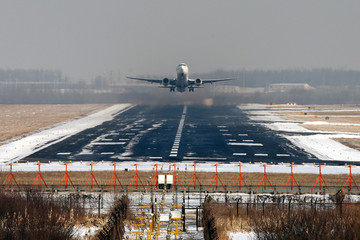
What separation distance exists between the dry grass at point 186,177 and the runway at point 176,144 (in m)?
8.05

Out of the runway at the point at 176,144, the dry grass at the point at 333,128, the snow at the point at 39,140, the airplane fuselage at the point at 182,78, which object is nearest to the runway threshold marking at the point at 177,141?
the runway at the point at 176,144

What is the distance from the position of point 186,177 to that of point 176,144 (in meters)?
23.0

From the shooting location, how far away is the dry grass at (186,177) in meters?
42.2

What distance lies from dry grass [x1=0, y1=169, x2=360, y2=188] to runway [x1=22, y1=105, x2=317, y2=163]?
805cm

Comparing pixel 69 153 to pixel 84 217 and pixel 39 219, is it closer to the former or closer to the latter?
pixel 84 217

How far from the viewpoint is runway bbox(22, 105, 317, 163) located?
55.8m

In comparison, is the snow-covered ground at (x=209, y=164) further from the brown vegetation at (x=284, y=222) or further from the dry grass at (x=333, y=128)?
the brown vegetation at (x=284, y=222)

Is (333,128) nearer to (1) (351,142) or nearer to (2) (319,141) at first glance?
(1) (351,142)

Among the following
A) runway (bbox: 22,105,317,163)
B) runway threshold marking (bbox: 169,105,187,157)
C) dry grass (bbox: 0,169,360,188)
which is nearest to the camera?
dry grass (bbox: 0,169,360,188)

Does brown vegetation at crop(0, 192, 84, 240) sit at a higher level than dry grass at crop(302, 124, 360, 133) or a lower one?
higher

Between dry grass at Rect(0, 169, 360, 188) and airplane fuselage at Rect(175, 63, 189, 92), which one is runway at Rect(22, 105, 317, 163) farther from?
airplane fuselage at Rect(175, 63, 189, 92)

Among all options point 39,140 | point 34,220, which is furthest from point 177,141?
point 34,220

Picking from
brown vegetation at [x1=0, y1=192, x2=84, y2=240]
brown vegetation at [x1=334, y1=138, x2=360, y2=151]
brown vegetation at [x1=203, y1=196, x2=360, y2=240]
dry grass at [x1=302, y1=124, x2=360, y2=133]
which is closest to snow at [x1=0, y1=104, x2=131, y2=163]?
brown vegetation at [x1=0, y1=192, x2=84, y2=240]

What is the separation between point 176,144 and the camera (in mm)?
66750
